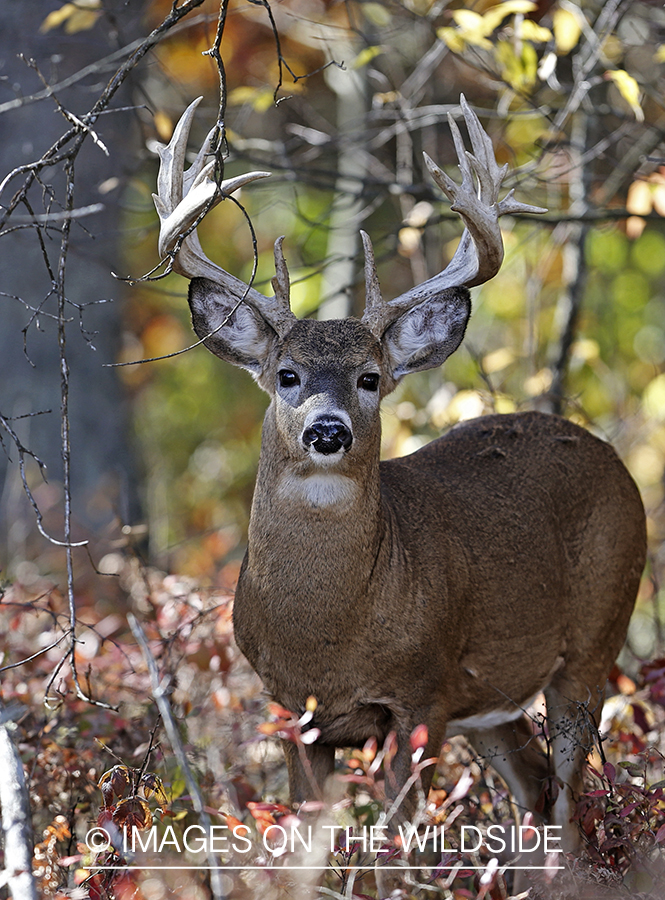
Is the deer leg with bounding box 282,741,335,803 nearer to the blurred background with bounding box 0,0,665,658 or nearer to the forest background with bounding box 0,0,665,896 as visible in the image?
the forest background with bounding box 0,0,665,896

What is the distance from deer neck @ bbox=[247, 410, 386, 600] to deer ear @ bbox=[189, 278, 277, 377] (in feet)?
1.80

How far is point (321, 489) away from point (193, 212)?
42.8 inches

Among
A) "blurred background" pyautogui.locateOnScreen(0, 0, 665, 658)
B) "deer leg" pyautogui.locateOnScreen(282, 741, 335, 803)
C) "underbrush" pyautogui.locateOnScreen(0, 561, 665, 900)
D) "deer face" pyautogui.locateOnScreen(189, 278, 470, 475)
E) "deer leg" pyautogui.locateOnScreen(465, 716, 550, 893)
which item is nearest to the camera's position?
"underbrush" pyautogui.locateOnScreen(0, 561, 665, 900)

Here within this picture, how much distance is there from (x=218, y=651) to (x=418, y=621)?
1517mm

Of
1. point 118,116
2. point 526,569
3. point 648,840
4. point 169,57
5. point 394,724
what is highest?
point 169,57

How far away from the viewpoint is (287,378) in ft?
13.9

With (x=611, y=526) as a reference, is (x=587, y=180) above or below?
above

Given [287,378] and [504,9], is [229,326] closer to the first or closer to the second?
[287,378]

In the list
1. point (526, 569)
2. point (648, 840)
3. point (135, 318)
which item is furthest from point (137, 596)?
point (135, 318)

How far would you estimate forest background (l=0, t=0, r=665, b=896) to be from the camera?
4.37 meters

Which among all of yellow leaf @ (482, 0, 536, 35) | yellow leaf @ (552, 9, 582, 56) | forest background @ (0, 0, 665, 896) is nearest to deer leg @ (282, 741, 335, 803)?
forest background @ (0, 0, 665, 896)

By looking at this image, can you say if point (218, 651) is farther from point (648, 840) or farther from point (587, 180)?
point (587, 180)

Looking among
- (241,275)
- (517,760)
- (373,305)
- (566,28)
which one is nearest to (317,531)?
(373,305)

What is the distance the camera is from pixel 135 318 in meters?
14.8
